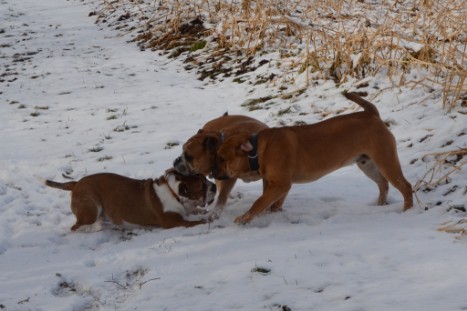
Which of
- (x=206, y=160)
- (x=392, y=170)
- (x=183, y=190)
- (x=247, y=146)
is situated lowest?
(x=183, y=190)

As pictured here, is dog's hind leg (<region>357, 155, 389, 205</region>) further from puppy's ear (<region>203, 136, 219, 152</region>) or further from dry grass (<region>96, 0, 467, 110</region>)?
dry grass (<region>96, 0, 467, 110</region>)

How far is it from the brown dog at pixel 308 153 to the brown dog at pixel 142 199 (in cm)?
34

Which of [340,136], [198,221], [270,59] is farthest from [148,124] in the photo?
[340,136]

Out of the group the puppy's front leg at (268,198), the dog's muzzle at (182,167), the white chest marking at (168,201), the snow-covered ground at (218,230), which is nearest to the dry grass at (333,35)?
the snow-covered ground at (218,230)

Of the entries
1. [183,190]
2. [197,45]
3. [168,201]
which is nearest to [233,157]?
[183,190]

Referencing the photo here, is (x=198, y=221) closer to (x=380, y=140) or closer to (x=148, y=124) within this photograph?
(x=380, y=140)

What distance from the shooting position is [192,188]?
5.34 metres

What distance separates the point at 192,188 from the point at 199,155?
0.33 meters

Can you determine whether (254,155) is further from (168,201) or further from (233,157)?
(168,201)

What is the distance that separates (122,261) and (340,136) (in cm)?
225

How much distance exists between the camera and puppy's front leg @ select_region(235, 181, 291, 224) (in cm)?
494

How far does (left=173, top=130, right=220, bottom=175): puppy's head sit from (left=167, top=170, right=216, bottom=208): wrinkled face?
0.25 feet

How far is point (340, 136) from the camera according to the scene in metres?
5.09

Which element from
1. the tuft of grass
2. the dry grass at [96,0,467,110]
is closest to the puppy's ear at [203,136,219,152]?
the dry grass at [96,0,467,110]
